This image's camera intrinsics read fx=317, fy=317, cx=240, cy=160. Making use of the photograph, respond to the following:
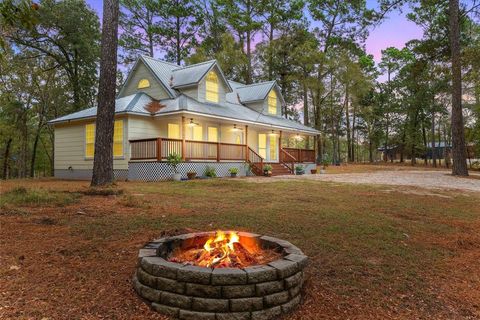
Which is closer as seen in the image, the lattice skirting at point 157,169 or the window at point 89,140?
the lattice skirting at point 157,169

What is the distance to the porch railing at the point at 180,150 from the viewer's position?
48.3ft

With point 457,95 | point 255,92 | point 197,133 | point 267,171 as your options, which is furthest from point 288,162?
point 457,95

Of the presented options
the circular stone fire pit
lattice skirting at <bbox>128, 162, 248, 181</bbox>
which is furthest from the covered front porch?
the circular stone fire pit

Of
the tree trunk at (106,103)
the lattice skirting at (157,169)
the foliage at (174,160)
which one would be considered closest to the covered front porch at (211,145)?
the lattice skirting at (157,169)

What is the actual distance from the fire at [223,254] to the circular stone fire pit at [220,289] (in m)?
0.23

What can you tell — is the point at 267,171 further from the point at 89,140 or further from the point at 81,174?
the point at 81,174

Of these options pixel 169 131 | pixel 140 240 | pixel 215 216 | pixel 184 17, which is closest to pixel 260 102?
pixel 169 131

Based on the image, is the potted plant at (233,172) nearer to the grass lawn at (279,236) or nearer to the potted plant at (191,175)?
the potted plant at (191,175)

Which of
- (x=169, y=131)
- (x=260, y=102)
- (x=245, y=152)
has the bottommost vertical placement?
(x=245, y=152)

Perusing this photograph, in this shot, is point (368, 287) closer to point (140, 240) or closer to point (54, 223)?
point (140, 240)

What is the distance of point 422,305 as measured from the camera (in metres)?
3.04

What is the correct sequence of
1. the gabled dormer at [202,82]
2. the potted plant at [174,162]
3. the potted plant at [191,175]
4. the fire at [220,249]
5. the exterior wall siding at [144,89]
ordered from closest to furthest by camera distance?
1. the fire at [220,249]
2. the potted plant at [174,162]
3. the potted plant at [191,175]
4. the gabled dormer at [202,82]
5. the exterior wall siding at [144,89]

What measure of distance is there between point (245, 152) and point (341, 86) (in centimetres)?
1827

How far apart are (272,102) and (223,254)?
22.5 m
